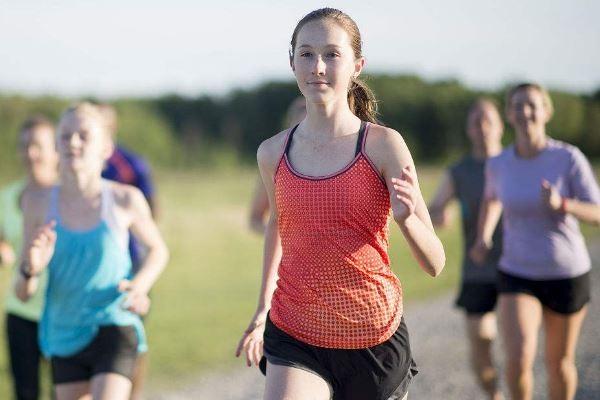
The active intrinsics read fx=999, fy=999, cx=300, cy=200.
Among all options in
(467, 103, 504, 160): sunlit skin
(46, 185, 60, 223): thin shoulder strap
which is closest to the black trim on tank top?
(46, 185, 60, 223): thin shoulder strap

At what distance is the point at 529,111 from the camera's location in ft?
20.1

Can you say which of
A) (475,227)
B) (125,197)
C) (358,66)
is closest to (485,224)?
(475,227)

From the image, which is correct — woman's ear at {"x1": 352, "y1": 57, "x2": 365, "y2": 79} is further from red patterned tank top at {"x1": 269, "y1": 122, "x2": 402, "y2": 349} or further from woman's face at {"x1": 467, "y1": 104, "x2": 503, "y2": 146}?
woman's face at {"x1": 467, "y1": 104, "x2": 503, "y2": 146}

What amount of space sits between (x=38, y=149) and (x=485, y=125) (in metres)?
3.26

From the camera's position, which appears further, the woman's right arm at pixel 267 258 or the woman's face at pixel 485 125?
the woman's face at pixel 485 125

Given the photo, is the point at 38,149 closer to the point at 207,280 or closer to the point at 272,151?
the point at 272,151

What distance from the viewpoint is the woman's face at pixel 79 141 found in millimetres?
5051

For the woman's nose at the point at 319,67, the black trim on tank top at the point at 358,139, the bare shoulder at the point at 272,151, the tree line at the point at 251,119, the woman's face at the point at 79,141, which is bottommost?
the tree line at the point at 251,119

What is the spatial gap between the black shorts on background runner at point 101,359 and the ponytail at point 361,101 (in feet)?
5.76

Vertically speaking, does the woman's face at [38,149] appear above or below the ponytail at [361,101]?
below

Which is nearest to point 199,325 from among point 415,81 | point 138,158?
point 138,158

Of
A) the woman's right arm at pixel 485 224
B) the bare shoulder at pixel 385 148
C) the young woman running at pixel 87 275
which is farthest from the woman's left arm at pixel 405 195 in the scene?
the woman's right arm at pixel 485 224

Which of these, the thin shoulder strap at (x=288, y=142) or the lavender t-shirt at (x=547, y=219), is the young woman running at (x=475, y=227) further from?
the thin shoulder strap at (x=288, y=142)

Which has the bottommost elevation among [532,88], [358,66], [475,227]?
[475,227]
